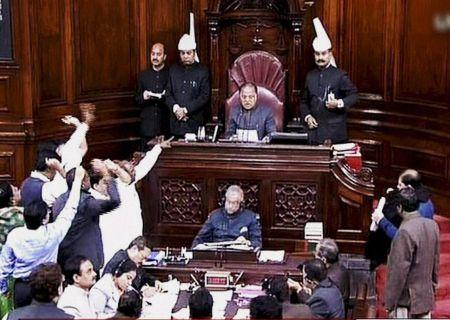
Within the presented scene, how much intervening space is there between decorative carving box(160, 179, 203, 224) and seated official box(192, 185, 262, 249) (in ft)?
1.83

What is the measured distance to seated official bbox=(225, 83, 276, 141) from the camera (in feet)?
25.1

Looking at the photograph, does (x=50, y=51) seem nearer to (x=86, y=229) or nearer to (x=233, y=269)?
→ (x=86, y=229)

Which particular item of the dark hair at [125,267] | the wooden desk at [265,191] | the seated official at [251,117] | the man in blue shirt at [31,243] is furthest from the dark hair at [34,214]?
the seated official at [251,117]

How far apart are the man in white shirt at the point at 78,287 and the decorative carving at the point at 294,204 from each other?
8.01 feet

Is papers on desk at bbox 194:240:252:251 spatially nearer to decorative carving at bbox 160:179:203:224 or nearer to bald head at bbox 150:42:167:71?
decorative carving at bbox 160:179:203:224

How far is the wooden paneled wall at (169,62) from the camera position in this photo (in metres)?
8.06

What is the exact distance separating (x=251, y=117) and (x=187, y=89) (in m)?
0.93

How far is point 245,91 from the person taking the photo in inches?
300

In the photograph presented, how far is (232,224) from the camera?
6.40 meters

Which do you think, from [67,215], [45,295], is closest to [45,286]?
[45,295]

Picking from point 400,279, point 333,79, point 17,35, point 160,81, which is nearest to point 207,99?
point 160,81

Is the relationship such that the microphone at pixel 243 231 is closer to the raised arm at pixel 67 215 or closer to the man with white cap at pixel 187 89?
the raised arm at pixel 67 215

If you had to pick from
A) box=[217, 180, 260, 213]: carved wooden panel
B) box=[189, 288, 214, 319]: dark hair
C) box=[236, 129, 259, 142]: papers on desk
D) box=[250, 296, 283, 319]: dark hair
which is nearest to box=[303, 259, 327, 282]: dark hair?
box=[250, 296, 283, 319]: dark hair

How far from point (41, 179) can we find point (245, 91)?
2.27m
